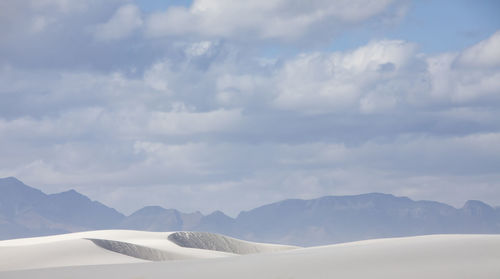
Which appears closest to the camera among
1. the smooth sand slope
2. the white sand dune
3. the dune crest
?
the smooth sand slope

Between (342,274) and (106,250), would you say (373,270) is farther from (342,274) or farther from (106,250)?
(106,250)

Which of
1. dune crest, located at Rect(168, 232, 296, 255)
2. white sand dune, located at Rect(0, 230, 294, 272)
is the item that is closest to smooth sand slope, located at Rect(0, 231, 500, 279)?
white sand dune, located at Rect(0, 230, 294, 272)

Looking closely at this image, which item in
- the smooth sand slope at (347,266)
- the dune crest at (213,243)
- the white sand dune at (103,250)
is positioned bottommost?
the smooth sand slope at (347,266)

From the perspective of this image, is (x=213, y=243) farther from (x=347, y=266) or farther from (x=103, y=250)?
(x=347, y=266)

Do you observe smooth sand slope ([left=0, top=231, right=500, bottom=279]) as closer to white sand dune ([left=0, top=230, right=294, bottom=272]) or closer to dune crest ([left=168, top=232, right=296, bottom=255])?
white sand dune ([left=0, top=230, right=294, bottom=272])

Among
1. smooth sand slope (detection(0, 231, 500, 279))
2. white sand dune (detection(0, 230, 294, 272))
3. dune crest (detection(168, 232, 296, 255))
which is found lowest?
smooth sand slope (detection(0, 231, 500, 279))

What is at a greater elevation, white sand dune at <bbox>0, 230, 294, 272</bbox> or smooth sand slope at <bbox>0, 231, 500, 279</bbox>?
white sand dune at <bbox>0, 230, 294, 272</bbox>

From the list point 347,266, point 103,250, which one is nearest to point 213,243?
point 103,250

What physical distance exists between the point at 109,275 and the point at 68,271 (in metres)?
3.26

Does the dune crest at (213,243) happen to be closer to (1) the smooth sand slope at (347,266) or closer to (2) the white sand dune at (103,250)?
(2) the white sand dune at (103,250)

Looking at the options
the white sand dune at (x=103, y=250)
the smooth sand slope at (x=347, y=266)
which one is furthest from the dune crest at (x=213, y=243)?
the smooth sand slope at (x=347, y=266)

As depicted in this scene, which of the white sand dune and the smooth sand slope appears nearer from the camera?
the smooth sand slope

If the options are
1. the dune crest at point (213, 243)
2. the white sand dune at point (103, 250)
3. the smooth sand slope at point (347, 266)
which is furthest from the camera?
the dune crest at point (213, 243)

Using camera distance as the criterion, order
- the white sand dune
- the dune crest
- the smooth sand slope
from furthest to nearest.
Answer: the dune crest
the white sand dune
the smooth sand slope
